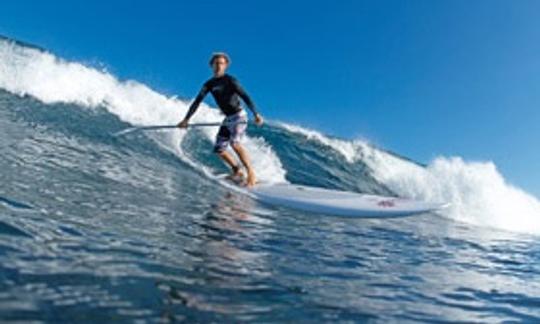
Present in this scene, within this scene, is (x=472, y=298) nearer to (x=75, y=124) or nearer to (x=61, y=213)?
(x=61, y=213)

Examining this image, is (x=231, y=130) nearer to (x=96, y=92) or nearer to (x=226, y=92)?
(x=226, y=92)

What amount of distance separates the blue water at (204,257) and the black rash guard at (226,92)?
1.64 meters

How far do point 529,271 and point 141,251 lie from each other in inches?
204

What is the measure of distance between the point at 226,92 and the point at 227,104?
249mm

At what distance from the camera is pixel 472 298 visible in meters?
4.92

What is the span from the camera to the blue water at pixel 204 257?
3.38 metres

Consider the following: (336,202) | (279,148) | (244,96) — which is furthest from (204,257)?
(279,148)

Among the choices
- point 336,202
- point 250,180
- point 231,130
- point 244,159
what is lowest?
point 336,202

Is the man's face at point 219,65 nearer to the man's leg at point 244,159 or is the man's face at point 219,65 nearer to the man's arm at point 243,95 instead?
the man's arm at point 243,95

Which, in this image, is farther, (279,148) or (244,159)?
(279,148)

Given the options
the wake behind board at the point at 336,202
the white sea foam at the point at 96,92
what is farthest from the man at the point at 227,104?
the white sea foam at the point at 96,92

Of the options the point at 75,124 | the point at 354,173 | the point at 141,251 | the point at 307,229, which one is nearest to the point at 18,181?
the point at 141,251

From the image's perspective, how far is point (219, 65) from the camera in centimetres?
1009

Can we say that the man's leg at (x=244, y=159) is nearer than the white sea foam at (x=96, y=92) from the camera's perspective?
Yes
